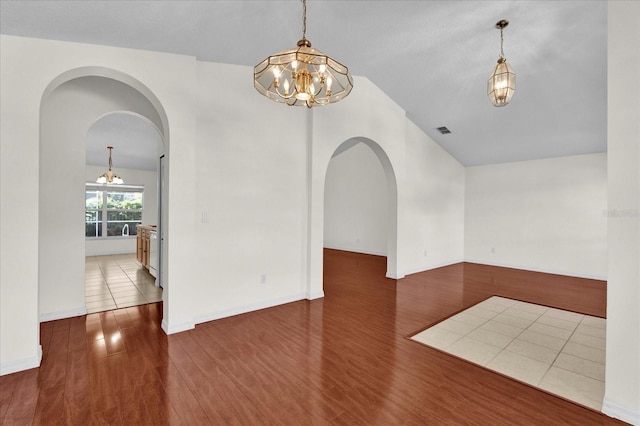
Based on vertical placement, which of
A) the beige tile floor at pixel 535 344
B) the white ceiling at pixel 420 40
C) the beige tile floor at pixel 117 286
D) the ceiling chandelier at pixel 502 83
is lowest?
the beige tile floor at pixel 535 344

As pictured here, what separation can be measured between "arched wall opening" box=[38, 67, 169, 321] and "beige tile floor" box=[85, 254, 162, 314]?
18.0 inches

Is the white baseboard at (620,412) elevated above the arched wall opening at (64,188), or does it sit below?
below

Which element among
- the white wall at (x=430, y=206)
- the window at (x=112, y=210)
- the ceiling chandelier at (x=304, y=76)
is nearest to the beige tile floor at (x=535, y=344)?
the white wall at (x=430, y=206)

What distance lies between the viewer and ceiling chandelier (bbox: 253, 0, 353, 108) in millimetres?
1935

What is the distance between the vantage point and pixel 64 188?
11.5 ft

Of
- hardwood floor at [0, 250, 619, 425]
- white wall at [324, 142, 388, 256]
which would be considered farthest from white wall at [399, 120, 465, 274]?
hardwood floor at [0, 250, 619, 425]

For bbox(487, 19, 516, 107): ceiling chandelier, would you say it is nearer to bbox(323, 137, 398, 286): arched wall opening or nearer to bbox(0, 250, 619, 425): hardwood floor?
bbox(0, 250, 619, 425): hardwood floor

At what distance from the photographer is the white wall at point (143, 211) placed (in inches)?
325

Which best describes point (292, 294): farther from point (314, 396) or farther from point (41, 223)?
point (41, 223)

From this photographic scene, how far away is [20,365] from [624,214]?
4.64m

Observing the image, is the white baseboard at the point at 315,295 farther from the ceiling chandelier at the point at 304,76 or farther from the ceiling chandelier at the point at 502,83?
the ceiling chandelier at the point at 502,83

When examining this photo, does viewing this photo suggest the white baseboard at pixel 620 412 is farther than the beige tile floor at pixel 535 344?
No

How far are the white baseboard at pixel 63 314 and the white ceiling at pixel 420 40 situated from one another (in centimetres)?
289

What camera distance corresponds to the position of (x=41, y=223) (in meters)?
3.38
